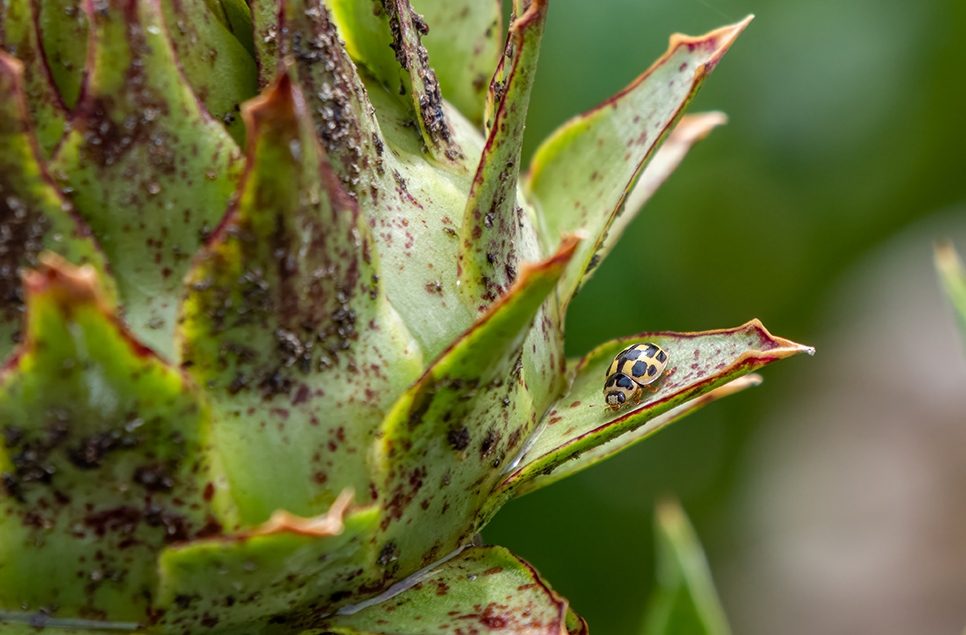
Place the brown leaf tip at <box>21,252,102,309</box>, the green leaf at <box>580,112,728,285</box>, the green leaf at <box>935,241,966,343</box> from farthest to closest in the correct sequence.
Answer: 1. the green leaf at <box>935,241,966,343</box>
2. the green leaf at <box>580,112,728,285</box>
3. the brown leaf tip at <box>21,252,102,309</box>

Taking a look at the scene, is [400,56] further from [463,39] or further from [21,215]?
[21,215]

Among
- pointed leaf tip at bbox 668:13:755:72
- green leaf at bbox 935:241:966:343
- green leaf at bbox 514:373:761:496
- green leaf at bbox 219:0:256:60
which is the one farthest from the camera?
green leaf at bbox 935:241:966:343

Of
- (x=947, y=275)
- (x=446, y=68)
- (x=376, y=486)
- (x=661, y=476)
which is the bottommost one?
(x=661, y=476)

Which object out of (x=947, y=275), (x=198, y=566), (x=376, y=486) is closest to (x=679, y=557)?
(x=947, y=275)

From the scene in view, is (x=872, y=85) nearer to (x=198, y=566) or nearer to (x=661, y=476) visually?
(x=661, y=476)

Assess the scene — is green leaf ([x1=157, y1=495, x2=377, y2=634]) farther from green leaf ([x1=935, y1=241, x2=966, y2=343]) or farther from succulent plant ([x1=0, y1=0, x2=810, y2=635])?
green leaf ([x1=935, y1=241, x2=966, y2=343])

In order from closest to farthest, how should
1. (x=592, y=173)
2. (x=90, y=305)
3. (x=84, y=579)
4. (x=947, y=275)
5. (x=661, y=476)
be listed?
(x=90, y=305), (x=84, y=579), (x=592, y=173), (x=947, y=275), (x=661, y=476)

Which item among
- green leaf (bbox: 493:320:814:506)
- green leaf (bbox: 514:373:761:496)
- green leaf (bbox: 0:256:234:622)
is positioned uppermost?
green leaf (bbox: 0:256:234:622)

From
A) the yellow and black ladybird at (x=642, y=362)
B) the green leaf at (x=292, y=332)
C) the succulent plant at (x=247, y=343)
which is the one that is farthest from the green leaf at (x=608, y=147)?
the green leaf at (x=292, y=332)

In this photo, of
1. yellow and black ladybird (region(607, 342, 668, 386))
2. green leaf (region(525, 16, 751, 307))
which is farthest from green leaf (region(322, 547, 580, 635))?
green leaf (region(525, 16, 751, 307))
